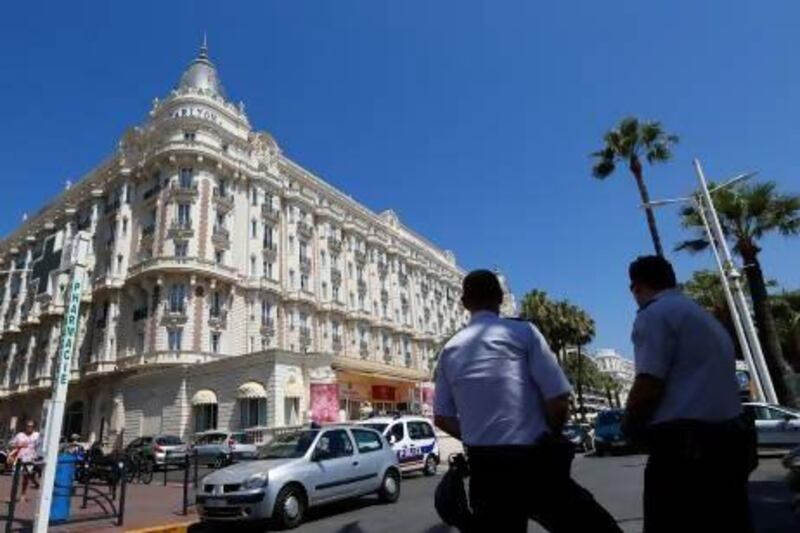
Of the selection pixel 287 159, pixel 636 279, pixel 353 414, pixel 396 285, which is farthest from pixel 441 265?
pixel 636 279

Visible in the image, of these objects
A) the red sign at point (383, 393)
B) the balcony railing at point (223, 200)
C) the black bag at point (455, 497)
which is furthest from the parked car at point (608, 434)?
the balcony railing at point (223, 200)

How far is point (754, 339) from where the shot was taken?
62.7 feet

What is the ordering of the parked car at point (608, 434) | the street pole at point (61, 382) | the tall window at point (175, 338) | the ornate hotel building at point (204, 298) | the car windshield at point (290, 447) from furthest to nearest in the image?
the tall window at point (175, 338) → the ornate hotel building at point (204, 298) → the parked car at point (608, 434) → the car windshield at point (290, 447) → the street pole at point (61, 382)

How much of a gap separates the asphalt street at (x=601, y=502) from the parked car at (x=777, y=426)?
7.27 feet

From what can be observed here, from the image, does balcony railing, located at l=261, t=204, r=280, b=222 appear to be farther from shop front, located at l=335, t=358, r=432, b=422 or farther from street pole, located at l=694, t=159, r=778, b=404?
street pole, located at l=694, t=159, r=778, b=404

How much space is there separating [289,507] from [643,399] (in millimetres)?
7860

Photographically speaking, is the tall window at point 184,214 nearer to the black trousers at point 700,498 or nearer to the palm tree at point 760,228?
the palm tree at point 760,228

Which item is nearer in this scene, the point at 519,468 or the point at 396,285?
the point at 519,468

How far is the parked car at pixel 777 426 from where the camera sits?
1611 centimetres

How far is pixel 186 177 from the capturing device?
4266cm

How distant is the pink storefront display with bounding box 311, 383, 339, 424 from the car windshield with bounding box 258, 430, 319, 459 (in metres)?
21.1

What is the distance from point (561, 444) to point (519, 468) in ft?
0.82

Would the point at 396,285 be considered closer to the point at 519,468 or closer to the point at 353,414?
the point at 353,414

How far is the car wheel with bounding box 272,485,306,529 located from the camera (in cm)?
932
